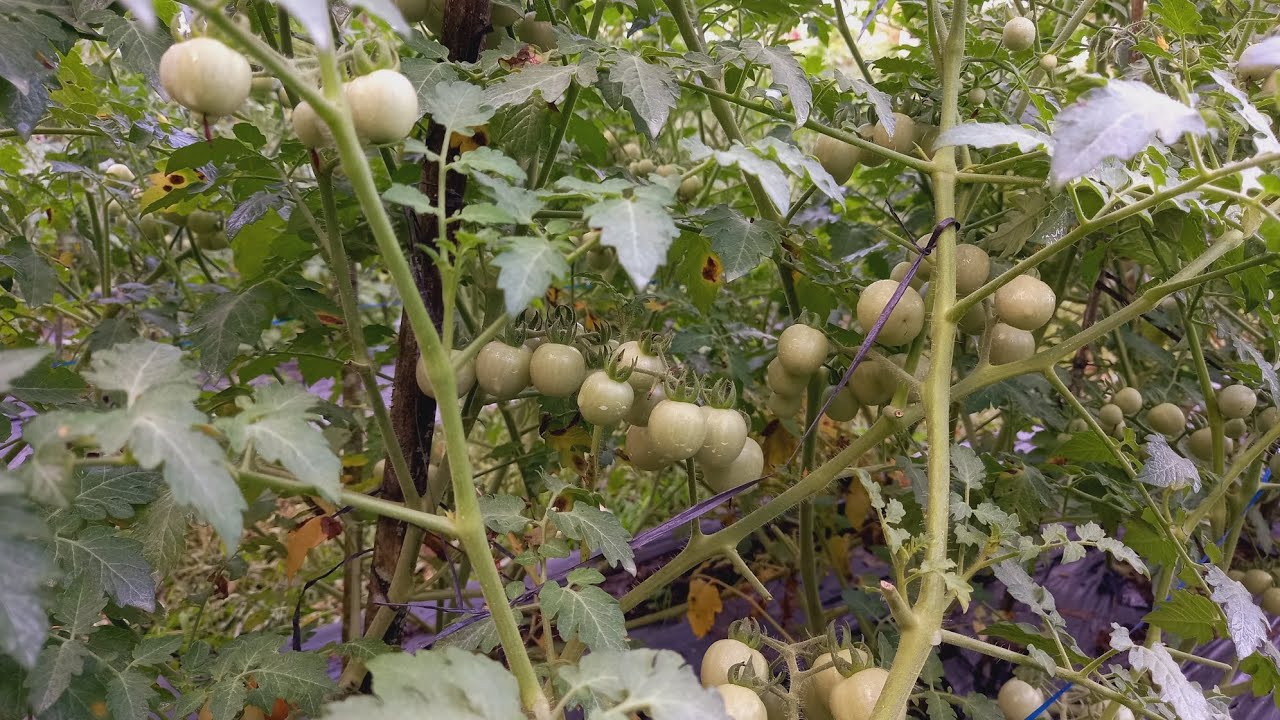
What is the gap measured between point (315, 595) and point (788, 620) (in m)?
1.29

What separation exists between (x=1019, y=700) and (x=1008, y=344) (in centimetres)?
47

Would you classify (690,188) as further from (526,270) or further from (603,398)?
(526,270)

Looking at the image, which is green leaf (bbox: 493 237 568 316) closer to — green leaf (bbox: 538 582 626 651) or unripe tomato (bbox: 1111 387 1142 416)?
green leaf (bbox: 538 582 626 651)

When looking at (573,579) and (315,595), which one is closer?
(573,579)

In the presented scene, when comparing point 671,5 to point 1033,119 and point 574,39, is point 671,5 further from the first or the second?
point 1033,119

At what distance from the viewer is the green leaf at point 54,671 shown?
619mm

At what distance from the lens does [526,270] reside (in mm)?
542

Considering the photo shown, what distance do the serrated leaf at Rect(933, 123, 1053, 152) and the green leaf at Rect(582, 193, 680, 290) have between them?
0.31 m

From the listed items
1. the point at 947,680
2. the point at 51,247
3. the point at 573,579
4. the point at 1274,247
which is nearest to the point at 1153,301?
the point at 1274,247

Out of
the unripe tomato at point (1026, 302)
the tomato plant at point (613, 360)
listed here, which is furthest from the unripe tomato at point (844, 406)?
the unripe tomato at point (1026, 302)

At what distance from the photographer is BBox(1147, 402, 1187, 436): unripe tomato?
1346mm

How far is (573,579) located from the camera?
2.39 feet

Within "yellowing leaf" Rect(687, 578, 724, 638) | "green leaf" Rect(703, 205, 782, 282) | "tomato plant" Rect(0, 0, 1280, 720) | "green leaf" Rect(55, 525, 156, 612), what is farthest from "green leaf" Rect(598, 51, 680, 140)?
"yellowing leaf" Rect(687, 578, 724, 638)

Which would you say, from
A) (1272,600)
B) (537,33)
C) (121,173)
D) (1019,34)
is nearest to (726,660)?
(537,33)
